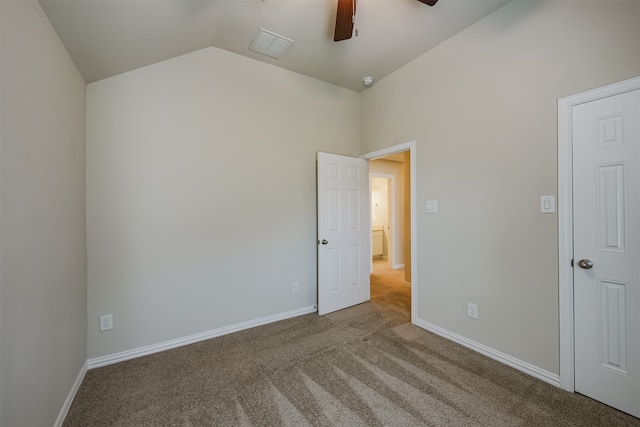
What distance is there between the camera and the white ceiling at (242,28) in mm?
1648

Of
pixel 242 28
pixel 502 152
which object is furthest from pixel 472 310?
pixel 242 28

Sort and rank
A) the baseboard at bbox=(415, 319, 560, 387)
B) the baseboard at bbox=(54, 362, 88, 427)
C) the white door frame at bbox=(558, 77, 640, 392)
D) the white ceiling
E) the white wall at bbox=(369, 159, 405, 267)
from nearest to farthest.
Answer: the baseboard at bbox=(54, 362, 88, 427)
the white ceiling
the white door frame at bbox=(558, 77, 640, 392)
the baseboard at bbox=(415, 319, 560, 387)
the white wall at bbox=(369, 159, 405, 267)

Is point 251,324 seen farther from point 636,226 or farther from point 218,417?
point 636,226

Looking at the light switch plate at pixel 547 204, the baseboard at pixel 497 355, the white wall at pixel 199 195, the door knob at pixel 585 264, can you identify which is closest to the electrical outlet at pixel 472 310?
the baseboard at pixel 497 355

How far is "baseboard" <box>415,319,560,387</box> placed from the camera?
6.13ft

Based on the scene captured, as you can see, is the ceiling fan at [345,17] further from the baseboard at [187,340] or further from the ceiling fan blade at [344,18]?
the baseboard at [187,340]

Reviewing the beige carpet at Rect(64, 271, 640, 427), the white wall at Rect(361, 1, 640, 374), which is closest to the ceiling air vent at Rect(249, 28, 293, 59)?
the white wall at Rect(361, 1, 640, 374)

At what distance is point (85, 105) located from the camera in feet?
6.85

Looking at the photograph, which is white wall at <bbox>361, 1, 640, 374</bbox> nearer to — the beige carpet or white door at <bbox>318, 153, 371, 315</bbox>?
the beige carpet

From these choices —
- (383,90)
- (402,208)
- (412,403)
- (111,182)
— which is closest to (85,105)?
(111,182)

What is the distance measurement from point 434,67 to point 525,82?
0.90 meters

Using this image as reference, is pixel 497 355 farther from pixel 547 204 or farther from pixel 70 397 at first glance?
pixel 70 397

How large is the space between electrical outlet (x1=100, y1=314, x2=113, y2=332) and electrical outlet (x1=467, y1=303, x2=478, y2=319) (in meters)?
3.11

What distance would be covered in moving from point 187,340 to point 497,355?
274 cm
